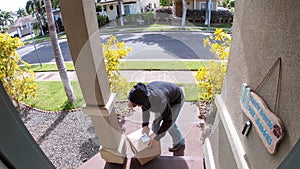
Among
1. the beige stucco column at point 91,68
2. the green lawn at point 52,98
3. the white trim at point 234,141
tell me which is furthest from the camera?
the green lawn at point 52,98

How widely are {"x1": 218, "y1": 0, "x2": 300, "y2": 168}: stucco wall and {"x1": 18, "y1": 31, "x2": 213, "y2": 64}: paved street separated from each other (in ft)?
6.29

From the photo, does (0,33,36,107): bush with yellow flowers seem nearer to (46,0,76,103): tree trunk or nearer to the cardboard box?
(46,0,76,103): tree trunk

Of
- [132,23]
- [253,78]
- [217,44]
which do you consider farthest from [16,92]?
[253,78]

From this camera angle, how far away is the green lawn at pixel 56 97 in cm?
357

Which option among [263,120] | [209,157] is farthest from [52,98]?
[263,120]

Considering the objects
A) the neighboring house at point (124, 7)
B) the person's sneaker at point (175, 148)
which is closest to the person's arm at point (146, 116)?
the person's sneaker at point (175, 148)

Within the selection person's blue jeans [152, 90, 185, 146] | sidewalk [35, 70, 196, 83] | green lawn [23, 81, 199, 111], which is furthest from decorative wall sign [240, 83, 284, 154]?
sidewalk [35, 70, 196, 83]

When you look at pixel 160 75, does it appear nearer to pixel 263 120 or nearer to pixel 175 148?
pixel 175 148

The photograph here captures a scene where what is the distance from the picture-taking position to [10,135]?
459 mm

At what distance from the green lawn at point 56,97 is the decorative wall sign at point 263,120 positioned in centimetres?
240

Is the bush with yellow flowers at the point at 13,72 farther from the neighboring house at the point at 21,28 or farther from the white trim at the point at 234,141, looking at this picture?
the white trim at the point at 234,141

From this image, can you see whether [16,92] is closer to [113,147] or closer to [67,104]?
[67,104]

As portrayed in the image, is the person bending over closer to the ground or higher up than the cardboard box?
higher up

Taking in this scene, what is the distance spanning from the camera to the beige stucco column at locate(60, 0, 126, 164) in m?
1.24
